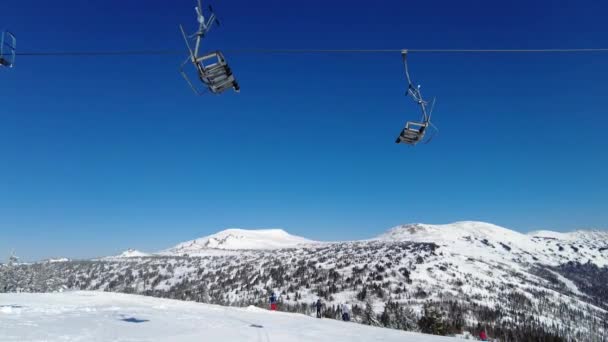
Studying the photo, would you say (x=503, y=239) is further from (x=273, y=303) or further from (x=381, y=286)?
(x=273, y=303)

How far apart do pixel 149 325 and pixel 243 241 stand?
232 feet

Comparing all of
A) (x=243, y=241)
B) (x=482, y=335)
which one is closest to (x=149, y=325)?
(x=482, y=335)

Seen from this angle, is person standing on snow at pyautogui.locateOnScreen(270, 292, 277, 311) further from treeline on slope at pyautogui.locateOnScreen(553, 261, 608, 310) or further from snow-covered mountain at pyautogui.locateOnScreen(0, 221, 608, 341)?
treeline on slope at pyautogui.locateOnScreen(553, 261, 608, 310)

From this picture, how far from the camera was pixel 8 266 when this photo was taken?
49188 millimetres

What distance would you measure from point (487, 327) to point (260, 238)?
68638 mm

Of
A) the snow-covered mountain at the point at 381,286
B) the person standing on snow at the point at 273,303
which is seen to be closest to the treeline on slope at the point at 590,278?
the snow-covered mountain at the point at 381,286

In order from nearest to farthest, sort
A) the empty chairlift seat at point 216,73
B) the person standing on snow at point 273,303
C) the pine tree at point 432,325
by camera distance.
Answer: the empty chairlift seat at point 216,73 → the pine tree at point 432,325 → the person standing on snow at point 273,303

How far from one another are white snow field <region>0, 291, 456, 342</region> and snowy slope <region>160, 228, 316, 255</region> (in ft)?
193

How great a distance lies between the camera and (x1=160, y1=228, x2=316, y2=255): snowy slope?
3018 inches

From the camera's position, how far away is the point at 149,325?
11.4m

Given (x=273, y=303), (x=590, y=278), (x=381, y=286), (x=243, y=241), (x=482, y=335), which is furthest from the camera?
(x=243, y=241)

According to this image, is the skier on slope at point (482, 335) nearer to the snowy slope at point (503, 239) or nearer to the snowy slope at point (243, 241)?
the snowy slope at point (243, 241)

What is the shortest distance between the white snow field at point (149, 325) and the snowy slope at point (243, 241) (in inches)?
2315

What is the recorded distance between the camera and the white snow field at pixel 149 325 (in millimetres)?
9477
